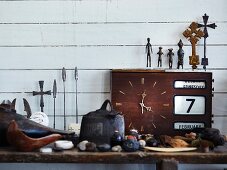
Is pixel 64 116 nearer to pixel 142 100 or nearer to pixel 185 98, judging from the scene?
pixel 142 100

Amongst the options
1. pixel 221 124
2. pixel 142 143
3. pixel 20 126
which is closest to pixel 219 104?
pixel 221 124

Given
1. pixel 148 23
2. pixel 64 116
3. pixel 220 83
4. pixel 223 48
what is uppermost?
pixel 148 23

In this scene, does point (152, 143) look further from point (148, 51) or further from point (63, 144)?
point (148, 51)

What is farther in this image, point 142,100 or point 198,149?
point 142,100

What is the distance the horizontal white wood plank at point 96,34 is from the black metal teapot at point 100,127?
45 cm

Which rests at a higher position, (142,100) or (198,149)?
(142,100)

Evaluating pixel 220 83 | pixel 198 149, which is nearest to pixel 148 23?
pixel 220 83

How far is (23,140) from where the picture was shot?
110 cm

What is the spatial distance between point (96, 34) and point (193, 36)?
0.42m

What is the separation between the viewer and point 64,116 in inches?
59.9

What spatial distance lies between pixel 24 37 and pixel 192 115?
0.81 meters

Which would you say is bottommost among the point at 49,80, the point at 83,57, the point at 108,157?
the point at 108,157

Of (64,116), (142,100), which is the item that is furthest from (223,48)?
(64,116)

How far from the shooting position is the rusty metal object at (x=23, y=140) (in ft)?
3.58
